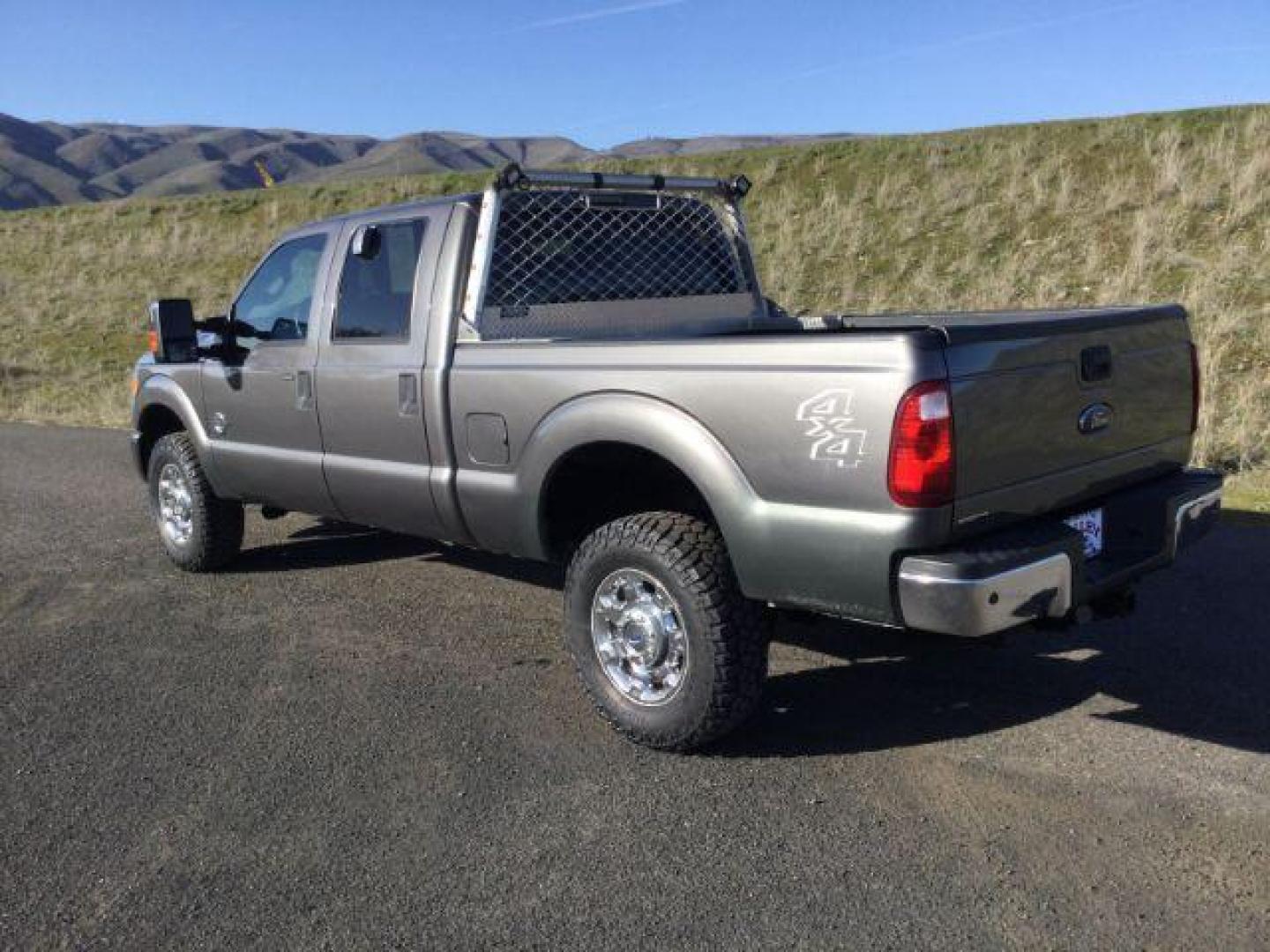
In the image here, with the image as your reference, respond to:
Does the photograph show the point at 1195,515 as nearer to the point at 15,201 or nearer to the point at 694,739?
the point at 694,739

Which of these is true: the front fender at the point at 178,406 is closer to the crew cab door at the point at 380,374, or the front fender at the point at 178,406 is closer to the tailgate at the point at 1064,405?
the crew cab door at the point at 380,374

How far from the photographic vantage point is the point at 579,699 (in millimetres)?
4477

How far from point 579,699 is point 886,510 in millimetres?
1713

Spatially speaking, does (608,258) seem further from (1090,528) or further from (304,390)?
(1090,528)

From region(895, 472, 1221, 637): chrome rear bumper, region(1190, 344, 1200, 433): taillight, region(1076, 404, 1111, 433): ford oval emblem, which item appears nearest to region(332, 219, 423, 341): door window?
region(895, 472, 1221, 637): chrome rear bumper

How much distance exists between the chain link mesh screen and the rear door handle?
0.45 m

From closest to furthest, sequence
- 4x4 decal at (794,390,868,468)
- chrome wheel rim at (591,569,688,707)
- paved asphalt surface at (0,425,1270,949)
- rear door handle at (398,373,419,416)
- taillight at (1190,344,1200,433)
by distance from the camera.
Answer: paved asphalt surface at (0,425,1270,949) → 4x4 decal at (794,390,868,468) → chrome wheel rim at (591,569,688,707) → taillight at (1190,344,1200,433) → rear door handle at (398,373,419,416)

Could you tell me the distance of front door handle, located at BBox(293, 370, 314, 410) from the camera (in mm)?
5309

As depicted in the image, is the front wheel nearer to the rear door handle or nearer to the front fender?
the rear door handle

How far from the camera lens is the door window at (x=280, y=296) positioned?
18.1 feet

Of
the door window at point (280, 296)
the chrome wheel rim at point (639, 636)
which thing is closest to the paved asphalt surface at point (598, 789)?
the chrome wheel rim at point (639, 636)

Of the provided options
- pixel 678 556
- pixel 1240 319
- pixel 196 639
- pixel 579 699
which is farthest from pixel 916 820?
pixel 1240 319

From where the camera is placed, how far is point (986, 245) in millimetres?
17141

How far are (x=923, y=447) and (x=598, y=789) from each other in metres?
1.51
